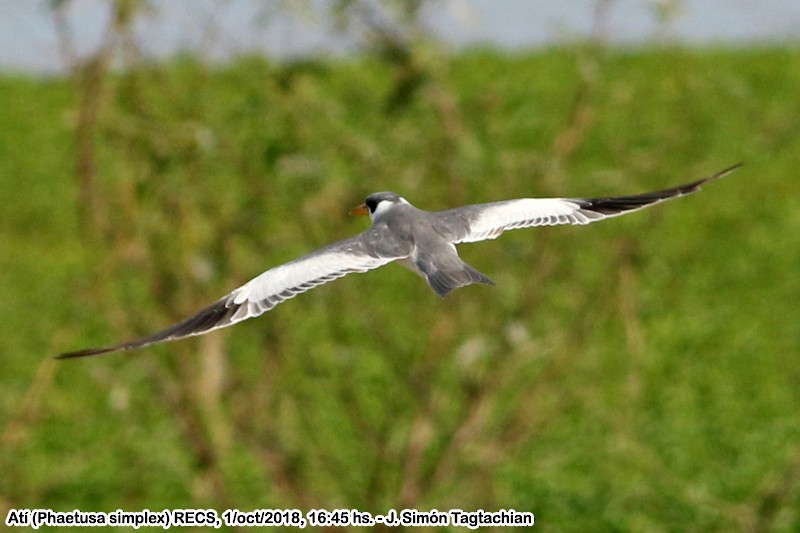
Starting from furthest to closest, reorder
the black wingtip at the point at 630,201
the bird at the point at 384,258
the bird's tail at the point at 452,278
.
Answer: the black wingtip at the point at 630,201 < the bird at the point at 384,258 < the bird's tail at the point at 452,278

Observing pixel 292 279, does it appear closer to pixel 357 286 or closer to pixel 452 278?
pixel 452 278

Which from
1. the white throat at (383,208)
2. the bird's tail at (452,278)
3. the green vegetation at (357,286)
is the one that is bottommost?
the bird's tail at (452,278)

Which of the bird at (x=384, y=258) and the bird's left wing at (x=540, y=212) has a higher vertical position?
the bird's left wing at (x=540, y=212)

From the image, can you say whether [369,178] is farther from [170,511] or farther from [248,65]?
[170,511]

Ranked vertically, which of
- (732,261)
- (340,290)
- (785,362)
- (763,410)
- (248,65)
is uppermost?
(732,261)

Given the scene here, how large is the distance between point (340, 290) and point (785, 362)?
29.8ft

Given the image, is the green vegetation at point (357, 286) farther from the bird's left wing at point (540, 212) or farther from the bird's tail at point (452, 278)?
the bird's tail at point (452, 278)

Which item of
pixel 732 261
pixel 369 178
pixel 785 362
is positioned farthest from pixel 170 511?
pixel 732 261

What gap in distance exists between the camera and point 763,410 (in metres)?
14.3

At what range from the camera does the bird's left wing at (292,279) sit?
4.07 metres

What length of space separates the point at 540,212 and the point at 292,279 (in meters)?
0.97

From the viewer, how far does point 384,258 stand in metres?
4.09

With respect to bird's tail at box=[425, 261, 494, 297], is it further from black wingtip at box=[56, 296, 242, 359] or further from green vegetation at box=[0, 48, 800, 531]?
green vegetation at box=[0, 48, 800, 531]

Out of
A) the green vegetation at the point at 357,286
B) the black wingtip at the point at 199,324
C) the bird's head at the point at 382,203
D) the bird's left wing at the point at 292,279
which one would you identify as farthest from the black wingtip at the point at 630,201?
the green vegetation at the point at 357,286
